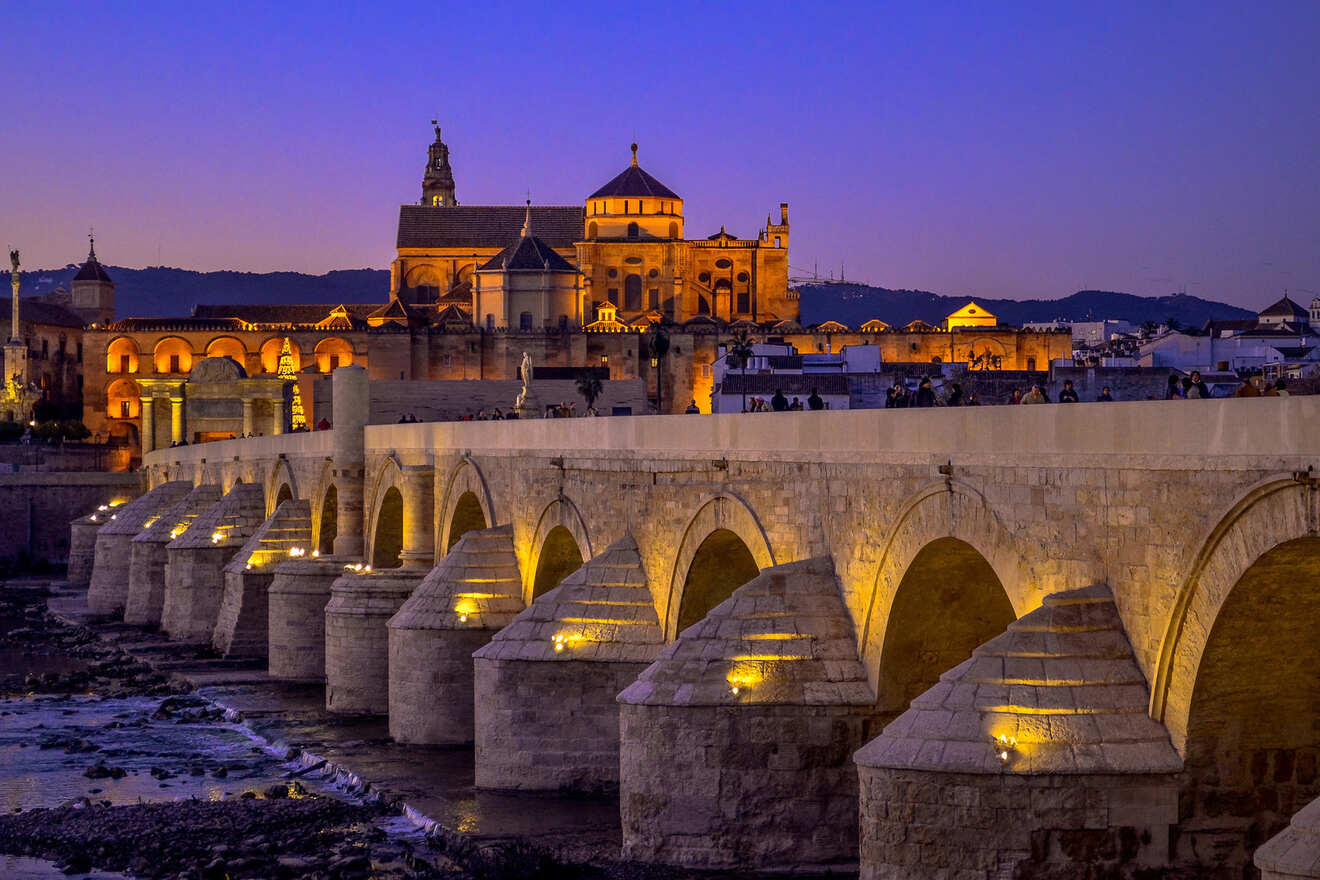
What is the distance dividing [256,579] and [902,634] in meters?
22.9

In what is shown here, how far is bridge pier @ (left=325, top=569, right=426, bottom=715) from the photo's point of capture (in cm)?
2691

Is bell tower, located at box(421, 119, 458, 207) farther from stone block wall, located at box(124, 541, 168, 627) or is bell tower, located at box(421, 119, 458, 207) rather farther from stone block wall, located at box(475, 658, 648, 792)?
stone block wall, located at box(475, 658, 648, 792)

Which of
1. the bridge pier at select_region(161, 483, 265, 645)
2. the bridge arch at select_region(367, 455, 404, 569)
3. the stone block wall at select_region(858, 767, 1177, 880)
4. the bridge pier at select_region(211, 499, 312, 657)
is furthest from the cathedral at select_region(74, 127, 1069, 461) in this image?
the stone block wall at select_region(858, 767, 1177, 880)

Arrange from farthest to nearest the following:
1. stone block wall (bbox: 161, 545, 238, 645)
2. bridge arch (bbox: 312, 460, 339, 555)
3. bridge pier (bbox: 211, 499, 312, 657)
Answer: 1. stone block wall (bbox: 161, 545, 238, 645)
2. bridge arch (bbox: 312, 460, 339, 555)
3. bridge pier (bbox: 211, 499, 312, 657)

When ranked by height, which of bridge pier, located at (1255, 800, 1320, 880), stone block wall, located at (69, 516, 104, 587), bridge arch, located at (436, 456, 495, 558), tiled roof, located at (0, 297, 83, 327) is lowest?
stone block wall, located at (69, 516, 104, 587)

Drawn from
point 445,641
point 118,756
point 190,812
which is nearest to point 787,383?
point 445,641

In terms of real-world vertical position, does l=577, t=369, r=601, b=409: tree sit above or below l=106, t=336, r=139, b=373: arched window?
below

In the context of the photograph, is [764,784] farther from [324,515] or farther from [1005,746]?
[324,515]

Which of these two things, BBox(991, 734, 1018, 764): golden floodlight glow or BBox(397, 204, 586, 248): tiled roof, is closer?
BBox(991, 734, 1018, 764): golden floodlight glow

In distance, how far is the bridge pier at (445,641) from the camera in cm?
2339

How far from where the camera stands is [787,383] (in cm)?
4916

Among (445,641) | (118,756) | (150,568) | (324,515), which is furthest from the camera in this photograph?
(150,568)

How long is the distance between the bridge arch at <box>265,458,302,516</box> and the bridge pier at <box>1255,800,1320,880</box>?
3142 centimetres

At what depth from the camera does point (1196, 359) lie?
51.2 meters
